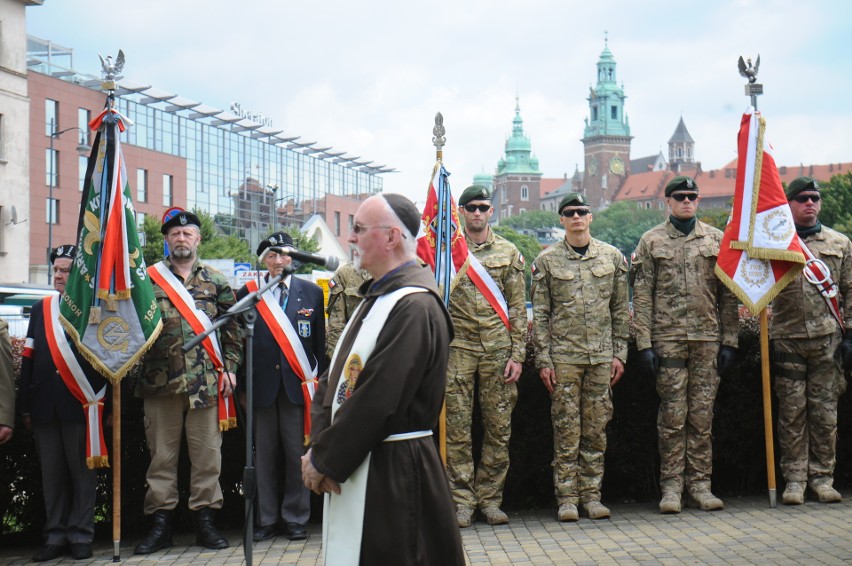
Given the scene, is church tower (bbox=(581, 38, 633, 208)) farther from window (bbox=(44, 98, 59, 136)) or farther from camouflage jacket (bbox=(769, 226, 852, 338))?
camouflage jacket (bbox=(769, 226, 852, 338))

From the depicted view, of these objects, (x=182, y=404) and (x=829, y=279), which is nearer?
(x=182, y=404)

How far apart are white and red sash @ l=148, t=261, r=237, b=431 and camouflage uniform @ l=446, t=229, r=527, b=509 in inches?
66.0

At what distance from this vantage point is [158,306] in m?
7.04

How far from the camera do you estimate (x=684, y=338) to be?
25.7ft

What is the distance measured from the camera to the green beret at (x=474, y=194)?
7.81m

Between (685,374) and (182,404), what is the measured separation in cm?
387

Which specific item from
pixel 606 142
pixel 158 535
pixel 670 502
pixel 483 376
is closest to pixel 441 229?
pixel 483 376

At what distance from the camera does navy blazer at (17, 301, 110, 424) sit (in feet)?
22.5

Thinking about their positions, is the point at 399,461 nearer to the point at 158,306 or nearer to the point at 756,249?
the point at 158,306

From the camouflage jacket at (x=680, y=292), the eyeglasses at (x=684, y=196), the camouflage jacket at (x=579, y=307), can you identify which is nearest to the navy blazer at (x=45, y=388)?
the camouflage jacket at (x=579, y=307)

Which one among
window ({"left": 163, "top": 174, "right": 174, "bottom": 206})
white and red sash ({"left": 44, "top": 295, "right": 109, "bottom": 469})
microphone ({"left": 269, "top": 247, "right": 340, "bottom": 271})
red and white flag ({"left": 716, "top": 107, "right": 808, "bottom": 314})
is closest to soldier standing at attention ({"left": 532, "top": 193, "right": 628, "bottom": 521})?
red and white flag ({"left": 716, "top": 107, "right": 808, "bottom": 314})

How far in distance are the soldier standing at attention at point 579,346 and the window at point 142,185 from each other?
60792 mm

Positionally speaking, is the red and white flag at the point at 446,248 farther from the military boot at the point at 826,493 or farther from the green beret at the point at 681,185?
the military boot at the point at 826,493

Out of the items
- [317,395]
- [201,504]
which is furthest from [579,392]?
[317,395]
